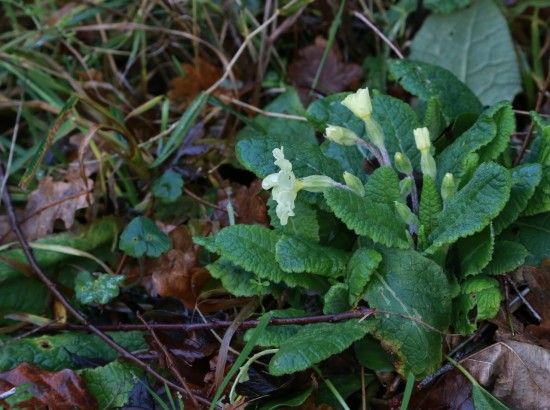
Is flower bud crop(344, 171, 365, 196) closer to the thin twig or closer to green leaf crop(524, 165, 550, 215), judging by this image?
green leaf crop(524, 165, 550, 215)

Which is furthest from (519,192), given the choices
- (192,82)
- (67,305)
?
(192,82)

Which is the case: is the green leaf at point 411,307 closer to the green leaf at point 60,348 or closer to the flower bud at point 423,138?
the flower bud at point 423,138

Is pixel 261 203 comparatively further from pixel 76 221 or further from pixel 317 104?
pixel 76 221

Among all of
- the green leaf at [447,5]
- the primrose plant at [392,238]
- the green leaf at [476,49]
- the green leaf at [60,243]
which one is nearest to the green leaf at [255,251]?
the primrose plant at [392,238]

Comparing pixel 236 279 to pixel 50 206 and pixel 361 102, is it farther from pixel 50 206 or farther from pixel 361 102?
pixel 50 206

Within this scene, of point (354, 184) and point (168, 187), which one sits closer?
point (354, 184)

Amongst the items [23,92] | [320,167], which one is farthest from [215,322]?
[23,92]

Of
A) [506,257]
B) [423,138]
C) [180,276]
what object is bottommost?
[180,276]
